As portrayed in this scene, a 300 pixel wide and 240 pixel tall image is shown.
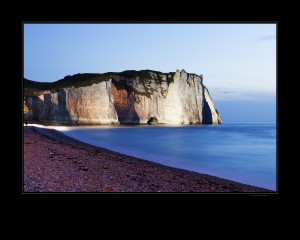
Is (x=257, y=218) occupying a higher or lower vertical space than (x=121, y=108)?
lower

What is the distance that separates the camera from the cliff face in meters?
36.2

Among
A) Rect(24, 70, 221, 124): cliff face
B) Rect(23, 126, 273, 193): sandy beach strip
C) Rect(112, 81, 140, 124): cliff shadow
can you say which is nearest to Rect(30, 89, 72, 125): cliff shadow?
Rect(24, 70, 221, 124): cliff face

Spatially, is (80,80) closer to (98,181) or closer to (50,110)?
(50,110)

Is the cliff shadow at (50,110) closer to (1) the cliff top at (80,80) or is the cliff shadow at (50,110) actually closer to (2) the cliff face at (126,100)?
(2) the cliff face at (126,100)

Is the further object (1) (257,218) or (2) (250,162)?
(2) (250,162)

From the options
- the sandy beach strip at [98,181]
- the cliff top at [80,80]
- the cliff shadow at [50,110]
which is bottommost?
the sandy beach strip at [98,181]

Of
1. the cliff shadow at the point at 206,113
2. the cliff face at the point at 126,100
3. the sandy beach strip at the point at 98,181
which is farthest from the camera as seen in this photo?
the cliff shadow at the point at 206,113

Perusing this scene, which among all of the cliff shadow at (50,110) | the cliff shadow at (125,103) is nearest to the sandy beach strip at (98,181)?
the cliff shadow at (50,110)

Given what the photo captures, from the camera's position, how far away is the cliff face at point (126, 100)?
36.2 metres
